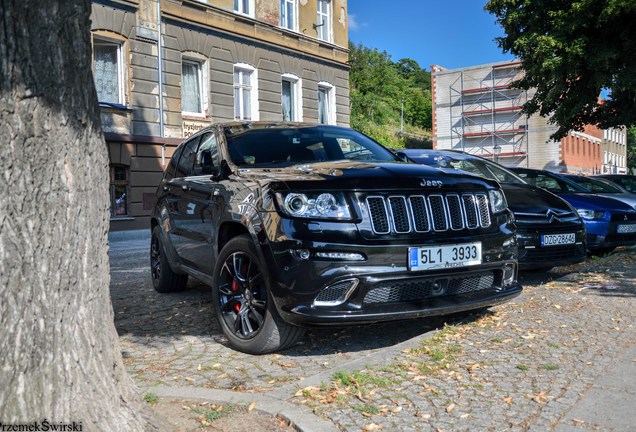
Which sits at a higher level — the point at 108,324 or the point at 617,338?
the point at 108,324

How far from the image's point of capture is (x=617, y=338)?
483 cm

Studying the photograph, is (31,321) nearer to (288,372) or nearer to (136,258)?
(288,372)

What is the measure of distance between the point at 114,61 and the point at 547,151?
49.0 meters

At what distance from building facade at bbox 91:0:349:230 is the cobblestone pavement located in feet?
42.5

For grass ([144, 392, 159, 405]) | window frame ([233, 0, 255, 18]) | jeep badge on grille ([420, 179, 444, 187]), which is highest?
window frame ([233, 0, 255, 18])

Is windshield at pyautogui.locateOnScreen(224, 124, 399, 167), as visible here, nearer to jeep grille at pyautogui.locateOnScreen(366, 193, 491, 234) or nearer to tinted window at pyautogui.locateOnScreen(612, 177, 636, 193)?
jeep grille at pyautogui.locateOnScreen(366, 193, 491, 234)

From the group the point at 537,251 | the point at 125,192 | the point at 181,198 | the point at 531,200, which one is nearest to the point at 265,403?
the point at 181,198

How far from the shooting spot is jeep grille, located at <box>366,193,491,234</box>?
4.32 m

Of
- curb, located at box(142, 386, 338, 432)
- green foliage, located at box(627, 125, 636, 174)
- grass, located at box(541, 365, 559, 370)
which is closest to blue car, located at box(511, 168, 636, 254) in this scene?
grass, located at box(541, 365, 559, 370)

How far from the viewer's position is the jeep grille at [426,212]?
432cm

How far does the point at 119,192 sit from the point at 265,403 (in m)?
16.5

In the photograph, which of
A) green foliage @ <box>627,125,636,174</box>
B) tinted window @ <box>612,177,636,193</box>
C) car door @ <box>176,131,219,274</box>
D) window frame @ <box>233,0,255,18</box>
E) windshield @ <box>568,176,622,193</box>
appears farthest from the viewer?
green foliage @ <box>627,125,636,174</box>

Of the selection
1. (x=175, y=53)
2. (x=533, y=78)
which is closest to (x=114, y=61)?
(x=175, y=53)

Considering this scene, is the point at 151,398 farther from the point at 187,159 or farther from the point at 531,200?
the point at 531,200
